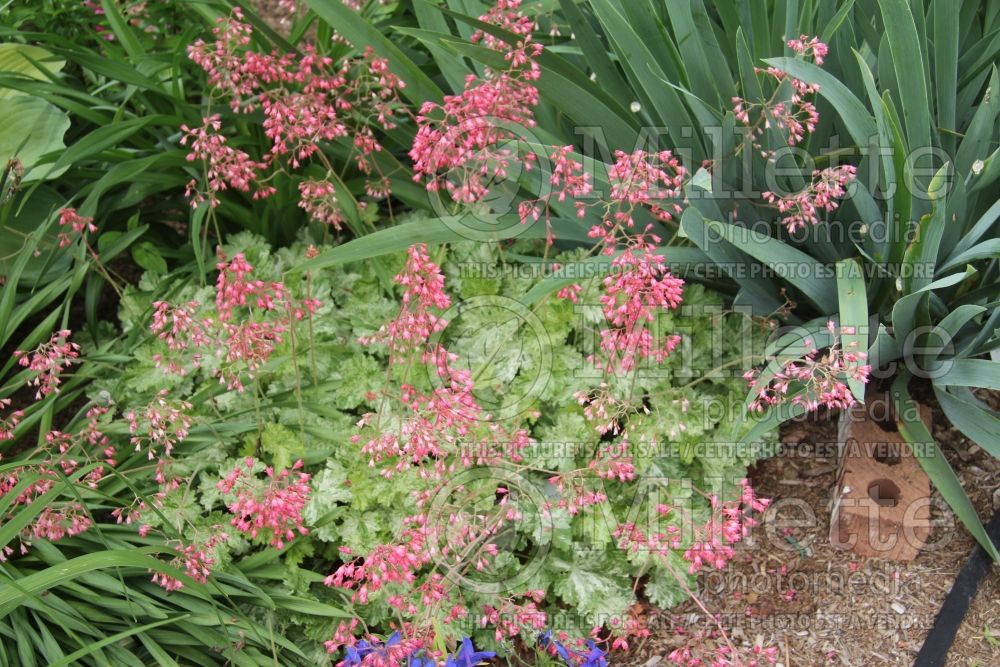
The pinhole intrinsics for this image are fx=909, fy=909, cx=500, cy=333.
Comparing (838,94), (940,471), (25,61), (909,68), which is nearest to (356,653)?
(940,471)

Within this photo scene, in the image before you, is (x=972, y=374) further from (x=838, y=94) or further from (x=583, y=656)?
(x=583, y=656)

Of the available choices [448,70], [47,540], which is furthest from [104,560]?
[448,70]

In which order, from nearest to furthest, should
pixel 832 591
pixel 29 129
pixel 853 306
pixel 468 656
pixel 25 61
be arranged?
pixel 853 306
pixel 468 656
pixel 832 591
pixel 29 129
pixel 25 61

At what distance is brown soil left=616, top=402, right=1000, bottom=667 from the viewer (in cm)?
249

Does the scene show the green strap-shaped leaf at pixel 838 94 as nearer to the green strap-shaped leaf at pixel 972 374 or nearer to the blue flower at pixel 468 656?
the green strap-shaped leaf at pixel 972 374

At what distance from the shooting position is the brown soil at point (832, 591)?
2.49 metres

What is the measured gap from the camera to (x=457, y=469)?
2.48 meters

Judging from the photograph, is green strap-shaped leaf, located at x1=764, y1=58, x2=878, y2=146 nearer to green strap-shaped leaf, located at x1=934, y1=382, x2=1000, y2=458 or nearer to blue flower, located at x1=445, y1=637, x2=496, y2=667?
green strap-shaped leaf, located at x1=934, y1=382, x2=1000, y2=458

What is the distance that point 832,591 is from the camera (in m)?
2.60

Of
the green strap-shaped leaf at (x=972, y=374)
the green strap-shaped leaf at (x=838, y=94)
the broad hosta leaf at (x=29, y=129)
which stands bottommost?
the green strap-shaped leaf at (x=972, y=374)

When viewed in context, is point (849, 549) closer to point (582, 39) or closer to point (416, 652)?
point (416, 652)

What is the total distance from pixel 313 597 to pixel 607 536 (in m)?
0.81

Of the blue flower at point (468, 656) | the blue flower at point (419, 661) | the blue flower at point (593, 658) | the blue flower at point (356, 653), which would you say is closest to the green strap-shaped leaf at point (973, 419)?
the blue flower at point (593, 658)

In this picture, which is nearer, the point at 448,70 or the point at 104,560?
the point at 104,560
